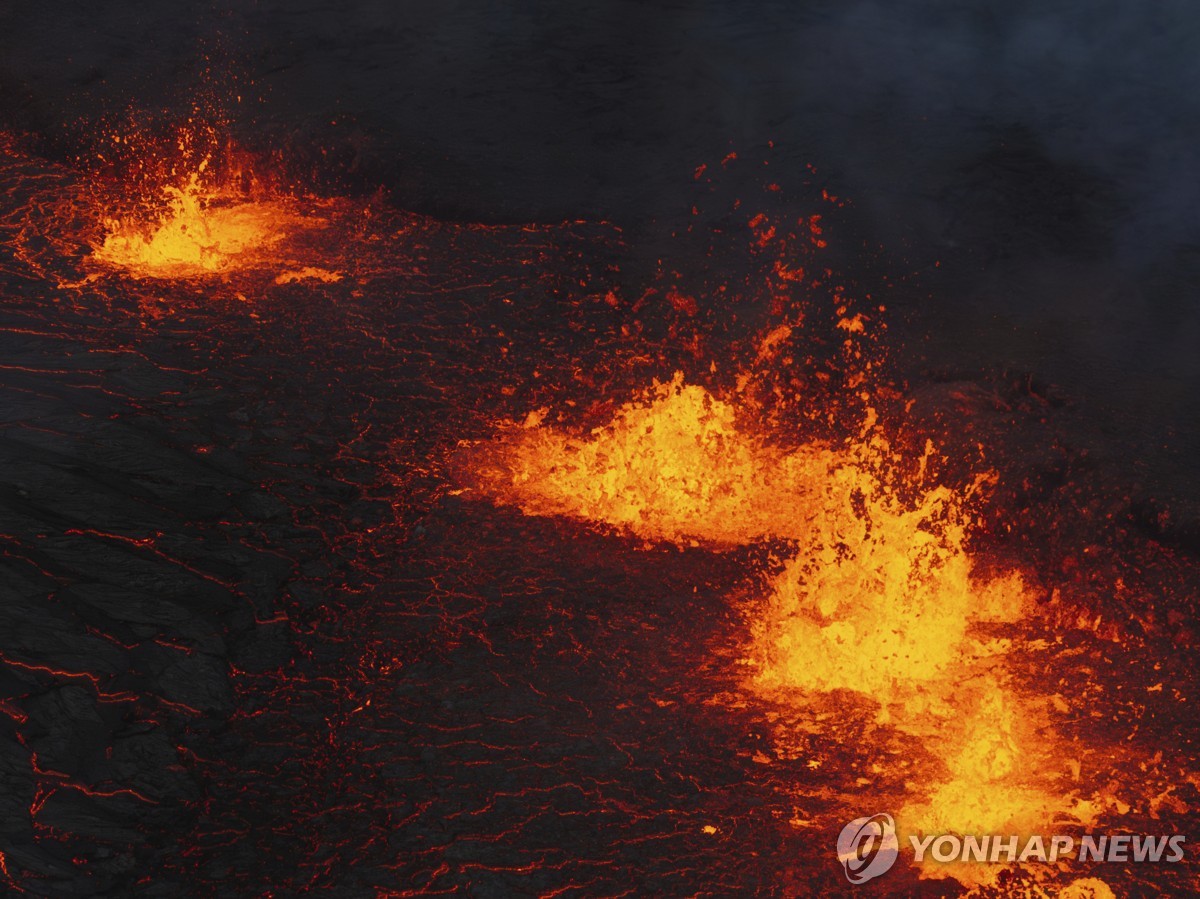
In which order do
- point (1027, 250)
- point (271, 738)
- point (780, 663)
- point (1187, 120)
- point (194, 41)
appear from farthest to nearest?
point (194, 41)
point (1187, 120)
point (1027, 250)
point (780, 663)
point (271, 738)

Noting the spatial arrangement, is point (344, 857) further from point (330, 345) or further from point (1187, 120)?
point (1187, 120)

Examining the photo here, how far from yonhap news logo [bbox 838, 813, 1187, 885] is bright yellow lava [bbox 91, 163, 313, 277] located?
12.6 ft

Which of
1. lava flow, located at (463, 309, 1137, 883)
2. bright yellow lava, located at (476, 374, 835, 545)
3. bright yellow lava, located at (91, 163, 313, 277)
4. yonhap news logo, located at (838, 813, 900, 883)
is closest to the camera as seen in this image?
yonhap news logo, located at (838, 813, 900, 883)

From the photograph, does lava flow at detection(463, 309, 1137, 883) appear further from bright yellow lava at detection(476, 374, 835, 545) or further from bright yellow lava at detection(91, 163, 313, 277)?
bright yellow lava at detection(91, 163, 313, 277)

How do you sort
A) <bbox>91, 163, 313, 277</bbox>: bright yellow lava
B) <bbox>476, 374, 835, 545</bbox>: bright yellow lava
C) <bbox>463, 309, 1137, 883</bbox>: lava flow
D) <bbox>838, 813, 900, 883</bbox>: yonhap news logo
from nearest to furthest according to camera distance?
<bbox>838, 813, 900, 883</bbox>: yonhap news logo → <bbox>463, 309, 1137, 883</bbox>: lava flow → <bbox>476, 374, 835, 545</bbox>: bright yellow lava → <bbox>91, 163, 313, 277</bbox>: bright yellow lava

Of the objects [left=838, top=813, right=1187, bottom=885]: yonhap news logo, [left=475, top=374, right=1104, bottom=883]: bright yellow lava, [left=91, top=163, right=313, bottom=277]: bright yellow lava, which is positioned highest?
[left=91, top=163, right=313, bottom=277]: bright yellow lava

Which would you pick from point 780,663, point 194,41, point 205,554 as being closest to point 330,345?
point 205,554

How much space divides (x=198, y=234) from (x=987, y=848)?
4456 mm

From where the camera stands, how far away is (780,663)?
338 centimetres

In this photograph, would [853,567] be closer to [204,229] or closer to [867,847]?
[867,847]

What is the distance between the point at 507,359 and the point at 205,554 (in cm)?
165

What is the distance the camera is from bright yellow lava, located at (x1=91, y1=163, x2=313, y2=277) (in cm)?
521

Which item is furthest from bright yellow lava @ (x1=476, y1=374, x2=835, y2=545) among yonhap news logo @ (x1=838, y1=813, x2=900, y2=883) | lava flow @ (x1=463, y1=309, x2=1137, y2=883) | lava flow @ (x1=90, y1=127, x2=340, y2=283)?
lava flow @ (x1=90, y1=127, x2=340, y2=283)

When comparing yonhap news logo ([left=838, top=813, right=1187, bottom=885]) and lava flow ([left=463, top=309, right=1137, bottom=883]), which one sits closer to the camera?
yonhap news logo ([left=838, top=813, right=1187, bottom=885])
